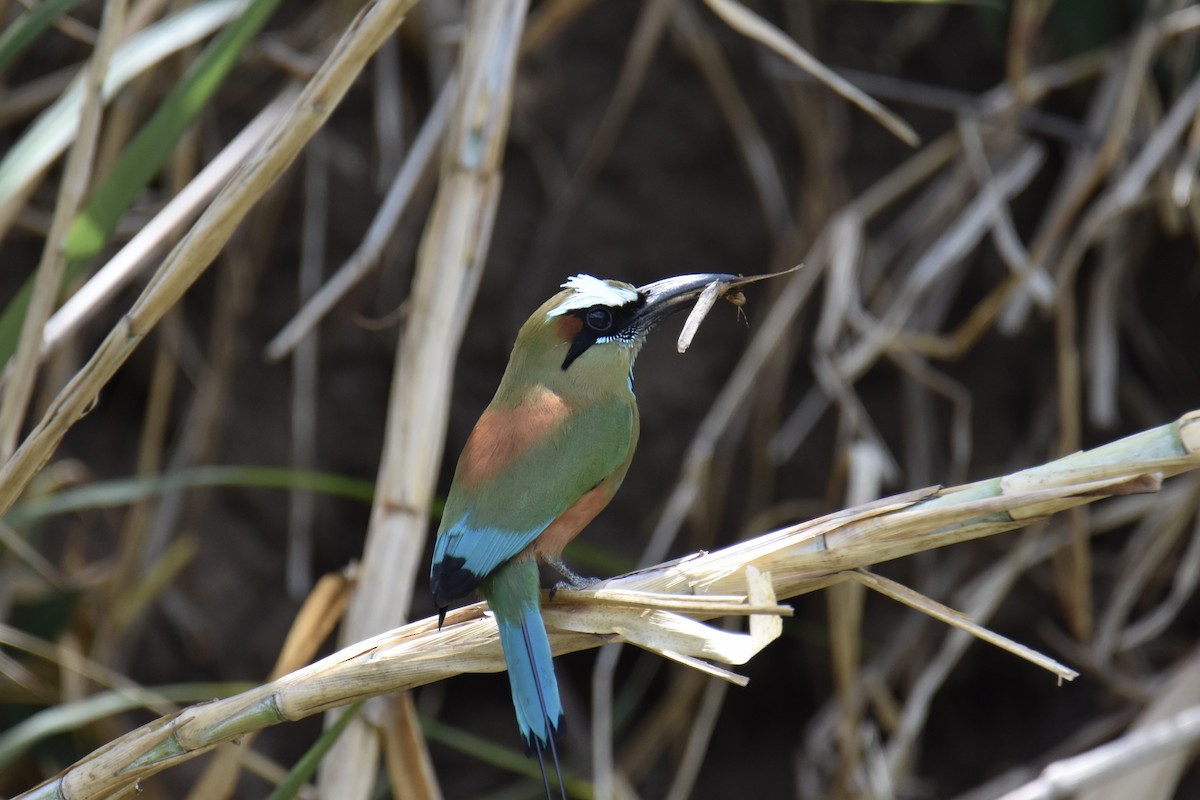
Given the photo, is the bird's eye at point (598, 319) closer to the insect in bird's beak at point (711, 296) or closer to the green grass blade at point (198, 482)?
the insect in bird's beak at point (711, 296)

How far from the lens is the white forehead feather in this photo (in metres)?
1.88

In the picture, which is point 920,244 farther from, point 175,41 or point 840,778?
point 175,41

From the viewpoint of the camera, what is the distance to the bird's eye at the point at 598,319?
1.92m

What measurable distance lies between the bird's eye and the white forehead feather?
20mm

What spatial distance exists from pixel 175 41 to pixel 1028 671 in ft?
10.2

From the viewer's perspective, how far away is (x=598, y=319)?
75.7 inches

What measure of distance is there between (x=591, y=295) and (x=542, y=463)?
32 centimetres

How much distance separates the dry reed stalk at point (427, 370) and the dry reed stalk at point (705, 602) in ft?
1.09

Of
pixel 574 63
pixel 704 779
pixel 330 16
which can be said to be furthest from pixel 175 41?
pixel 704 779

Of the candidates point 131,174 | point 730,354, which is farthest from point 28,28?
point 730,354

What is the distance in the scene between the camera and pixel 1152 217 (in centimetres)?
313

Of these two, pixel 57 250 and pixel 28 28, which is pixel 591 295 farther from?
pixel 28 28

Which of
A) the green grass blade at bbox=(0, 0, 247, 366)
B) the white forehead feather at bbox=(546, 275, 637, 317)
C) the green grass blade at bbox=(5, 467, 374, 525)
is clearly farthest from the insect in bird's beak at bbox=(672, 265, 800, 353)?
the green grass blade at bbox=(0, 0, 247, 366)

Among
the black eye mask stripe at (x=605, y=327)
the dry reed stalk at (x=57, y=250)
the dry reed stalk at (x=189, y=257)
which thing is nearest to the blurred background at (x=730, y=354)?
the black eye mask stripe at (x=605, y=327)
